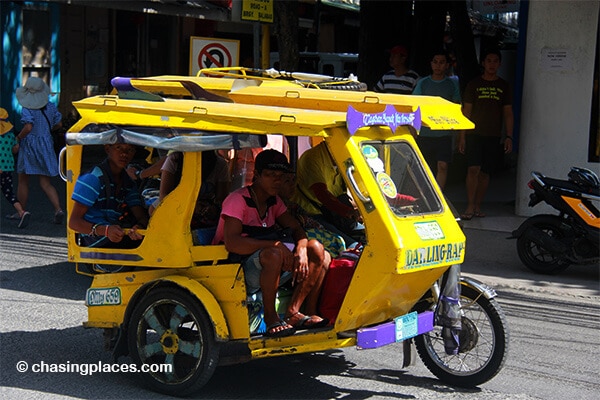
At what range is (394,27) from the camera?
15406mm

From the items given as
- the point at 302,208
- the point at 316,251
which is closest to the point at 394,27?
the point at 302,208

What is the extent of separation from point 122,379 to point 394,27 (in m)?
10.2

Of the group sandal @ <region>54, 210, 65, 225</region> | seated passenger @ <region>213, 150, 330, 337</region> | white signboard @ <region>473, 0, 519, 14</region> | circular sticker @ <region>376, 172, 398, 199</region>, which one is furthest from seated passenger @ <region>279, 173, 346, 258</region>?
white signboard @ <region>473, 0, 519, 14</region>

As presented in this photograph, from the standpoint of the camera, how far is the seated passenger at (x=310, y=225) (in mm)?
6379

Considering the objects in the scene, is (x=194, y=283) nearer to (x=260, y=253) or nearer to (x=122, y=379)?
(x=260, y=253)

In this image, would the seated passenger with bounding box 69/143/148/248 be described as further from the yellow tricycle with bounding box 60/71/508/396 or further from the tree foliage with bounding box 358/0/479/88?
the tree foliage with bounding box 358/0/479/88

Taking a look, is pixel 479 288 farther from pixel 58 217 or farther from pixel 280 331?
pixel 58 217

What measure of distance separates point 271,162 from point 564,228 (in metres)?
4.40

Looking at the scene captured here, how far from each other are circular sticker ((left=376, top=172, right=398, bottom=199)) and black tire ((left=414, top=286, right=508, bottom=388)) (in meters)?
0.94

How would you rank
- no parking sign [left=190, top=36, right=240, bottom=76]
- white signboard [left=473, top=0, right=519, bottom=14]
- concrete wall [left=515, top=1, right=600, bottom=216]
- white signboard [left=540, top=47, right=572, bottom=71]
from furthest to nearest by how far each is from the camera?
white signboard [left=473, top=0, right=519, bottom=14]
white signboard [left=540, top=47, right=572, bottom=71]
concrete wall [left=515, top=1, right=600, bottom=216]
no parking sign [left=190, top=36, right=240, bottom=76]

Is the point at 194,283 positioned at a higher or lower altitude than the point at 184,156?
lower

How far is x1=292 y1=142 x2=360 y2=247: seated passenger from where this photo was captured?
6809mm

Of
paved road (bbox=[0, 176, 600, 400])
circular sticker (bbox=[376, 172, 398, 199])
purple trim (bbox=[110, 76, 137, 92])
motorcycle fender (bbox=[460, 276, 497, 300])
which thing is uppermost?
purple trim (bbox=[110, 76, 137, 92])

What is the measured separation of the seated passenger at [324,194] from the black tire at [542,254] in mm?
3300
